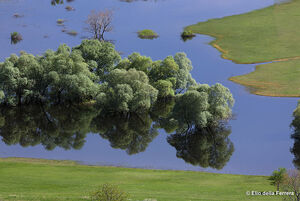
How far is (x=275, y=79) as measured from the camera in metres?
90.2

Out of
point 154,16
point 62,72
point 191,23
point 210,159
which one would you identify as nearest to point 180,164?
point 210,159

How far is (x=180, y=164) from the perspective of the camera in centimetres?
6281

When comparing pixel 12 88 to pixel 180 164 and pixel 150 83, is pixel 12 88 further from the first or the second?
pixel 180 164

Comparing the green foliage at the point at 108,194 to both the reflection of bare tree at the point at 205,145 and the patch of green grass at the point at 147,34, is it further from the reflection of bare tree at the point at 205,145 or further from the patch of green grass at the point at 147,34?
the patch of green grass at the point at 147,34

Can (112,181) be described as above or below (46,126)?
below

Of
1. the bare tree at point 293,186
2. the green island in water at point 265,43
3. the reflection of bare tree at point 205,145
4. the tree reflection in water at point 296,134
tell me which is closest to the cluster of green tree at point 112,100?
the reflection of bare tree at point 205,145

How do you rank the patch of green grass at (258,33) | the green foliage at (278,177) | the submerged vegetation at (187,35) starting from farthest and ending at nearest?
1. the submerged vegetation at (187,35)
2. the patch of green grass at (258,33)
3. the green foliage at (278,177)

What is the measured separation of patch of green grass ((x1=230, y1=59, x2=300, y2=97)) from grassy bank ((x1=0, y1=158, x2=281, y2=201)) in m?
29.8

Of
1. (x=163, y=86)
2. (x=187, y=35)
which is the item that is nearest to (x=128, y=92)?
(x=163, y=86)

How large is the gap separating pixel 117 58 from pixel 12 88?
17.4 m

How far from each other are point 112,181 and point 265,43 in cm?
6404

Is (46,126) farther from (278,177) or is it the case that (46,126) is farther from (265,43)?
(265,43)

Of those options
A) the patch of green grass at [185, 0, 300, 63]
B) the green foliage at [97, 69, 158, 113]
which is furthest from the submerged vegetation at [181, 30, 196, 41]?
the green foliage at [97, 69, 158, 113]

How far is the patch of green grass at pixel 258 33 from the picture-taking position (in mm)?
103312
